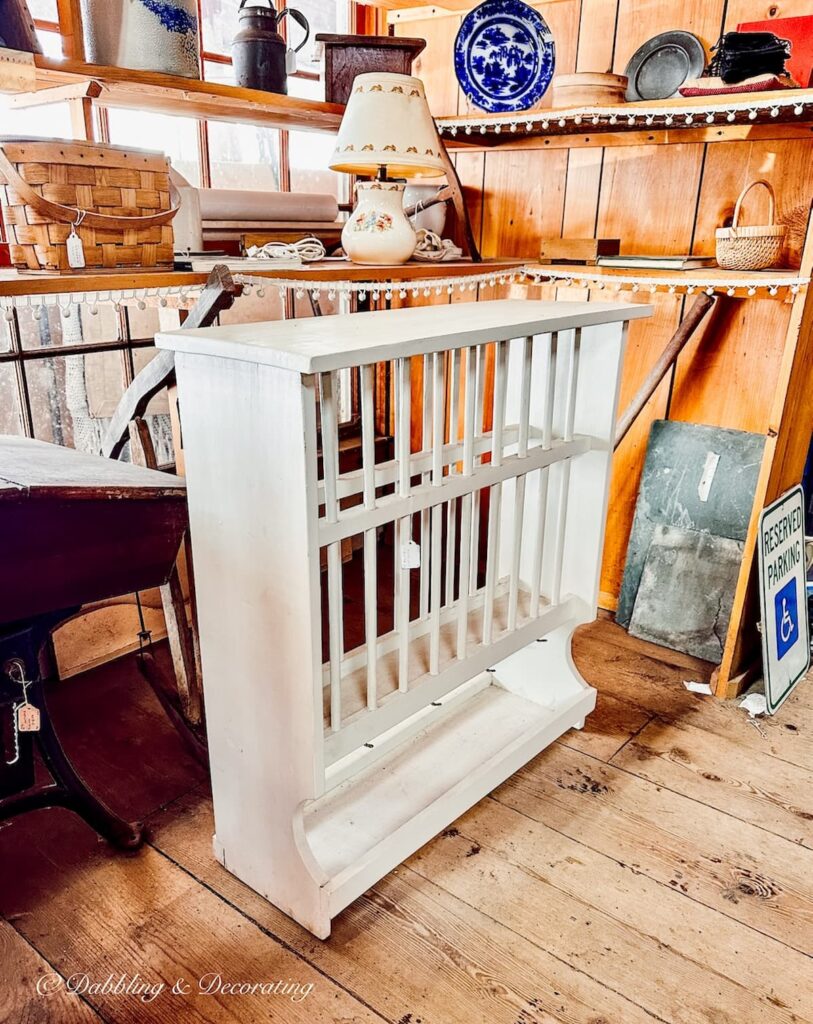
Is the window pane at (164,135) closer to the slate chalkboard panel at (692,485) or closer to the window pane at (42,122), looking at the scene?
the window pane at (42,122)

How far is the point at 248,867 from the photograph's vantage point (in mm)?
1468

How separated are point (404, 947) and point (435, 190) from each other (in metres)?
2.19

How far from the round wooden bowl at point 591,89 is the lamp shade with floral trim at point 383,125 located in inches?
16.8

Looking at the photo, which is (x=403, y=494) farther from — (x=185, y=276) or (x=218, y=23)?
(x=218, y=23)

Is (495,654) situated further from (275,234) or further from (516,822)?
(275,234)

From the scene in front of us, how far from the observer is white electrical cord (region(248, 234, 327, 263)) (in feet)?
6.60

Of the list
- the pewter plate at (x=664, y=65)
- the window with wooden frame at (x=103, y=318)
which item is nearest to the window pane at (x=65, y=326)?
the window with wooden frame at (x=103, y=318)

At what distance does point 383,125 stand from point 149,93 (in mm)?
530

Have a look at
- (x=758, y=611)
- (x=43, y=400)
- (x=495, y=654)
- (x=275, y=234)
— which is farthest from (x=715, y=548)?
(x=43, y=400)

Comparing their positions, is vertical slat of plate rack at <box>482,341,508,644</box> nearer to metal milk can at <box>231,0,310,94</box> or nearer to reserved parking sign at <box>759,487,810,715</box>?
reserved parking sign at <box>759,487,810,715</box>

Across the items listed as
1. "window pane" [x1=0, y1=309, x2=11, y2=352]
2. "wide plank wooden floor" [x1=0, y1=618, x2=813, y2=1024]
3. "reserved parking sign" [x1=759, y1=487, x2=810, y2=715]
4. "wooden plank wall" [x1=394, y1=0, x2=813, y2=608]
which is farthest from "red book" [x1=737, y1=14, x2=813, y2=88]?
"window pane" [x1=0, y1=309, x2=11, y2=352]

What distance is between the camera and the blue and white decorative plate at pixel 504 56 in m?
2.19

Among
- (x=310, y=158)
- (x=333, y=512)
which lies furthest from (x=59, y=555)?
(x=310, y=158)

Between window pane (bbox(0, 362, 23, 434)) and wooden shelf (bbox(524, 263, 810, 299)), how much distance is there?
1452 mm
